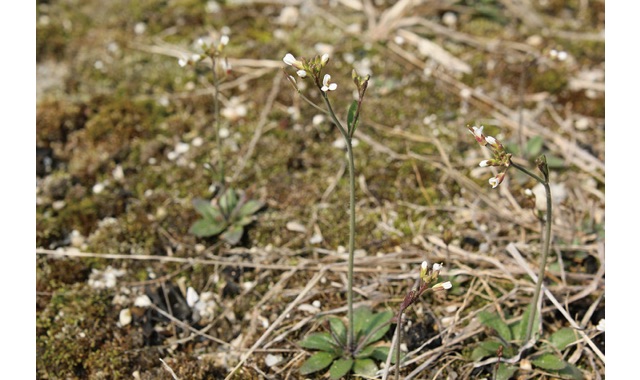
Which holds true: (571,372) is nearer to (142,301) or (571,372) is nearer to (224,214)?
(224,214)

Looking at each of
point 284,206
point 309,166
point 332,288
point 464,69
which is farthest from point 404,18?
point 332,288

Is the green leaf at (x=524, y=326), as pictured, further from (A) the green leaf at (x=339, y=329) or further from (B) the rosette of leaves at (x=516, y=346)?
(A) the green leaf at (x=339, y=329)

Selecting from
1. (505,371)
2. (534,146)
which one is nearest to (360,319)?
(505,371)

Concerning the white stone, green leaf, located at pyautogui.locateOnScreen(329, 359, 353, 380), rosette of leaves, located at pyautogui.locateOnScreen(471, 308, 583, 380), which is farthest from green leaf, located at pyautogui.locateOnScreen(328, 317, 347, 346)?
the white stone

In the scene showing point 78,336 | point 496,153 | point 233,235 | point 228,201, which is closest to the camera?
point 496,153

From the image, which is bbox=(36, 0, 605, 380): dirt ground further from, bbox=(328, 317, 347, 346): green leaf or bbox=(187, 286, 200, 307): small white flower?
bbox=(328, 317, 347, 346): green leaf

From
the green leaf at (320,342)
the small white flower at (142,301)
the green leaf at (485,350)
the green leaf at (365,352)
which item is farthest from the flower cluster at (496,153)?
the small white flower at (142,301)
